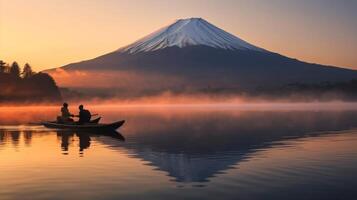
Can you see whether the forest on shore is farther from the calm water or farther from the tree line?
the calm water

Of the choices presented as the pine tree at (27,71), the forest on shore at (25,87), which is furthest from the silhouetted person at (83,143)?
the pine tree at (27,71)

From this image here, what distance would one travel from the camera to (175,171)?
68.8ft

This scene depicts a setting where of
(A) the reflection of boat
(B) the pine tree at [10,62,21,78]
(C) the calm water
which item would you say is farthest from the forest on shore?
(C) the calm water

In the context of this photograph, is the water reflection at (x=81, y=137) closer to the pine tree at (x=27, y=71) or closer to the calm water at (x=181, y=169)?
the calm water at (x=181, y=169)

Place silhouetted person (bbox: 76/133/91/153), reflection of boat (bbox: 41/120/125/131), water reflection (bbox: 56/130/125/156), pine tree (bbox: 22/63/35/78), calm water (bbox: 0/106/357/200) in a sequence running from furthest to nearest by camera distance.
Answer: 1. pine tree (bbox: 22/63/35/78)
2. reflection of boat (bbox: 41/120/125/131)
3. water reflection (bbox: 56/130/125/156)
4. silhouetted person (bbox: 76/133/91/153)
5. calm water (bbox: 0/106/357/200)

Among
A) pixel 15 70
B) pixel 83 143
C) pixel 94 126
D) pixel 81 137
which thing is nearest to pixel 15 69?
pixel 15 70

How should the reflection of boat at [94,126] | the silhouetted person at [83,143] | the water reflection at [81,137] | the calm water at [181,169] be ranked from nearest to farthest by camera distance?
the calm water at [181,169] → the silhouetted person at [83,143] → the water reflection at [81,137] → the reflection of boat at [94,126]

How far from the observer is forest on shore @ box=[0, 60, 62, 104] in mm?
170375

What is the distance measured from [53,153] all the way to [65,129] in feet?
55.2

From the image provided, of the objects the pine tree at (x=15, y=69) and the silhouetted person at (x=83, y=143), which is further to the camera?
the pine tree at (x=15, y=69)

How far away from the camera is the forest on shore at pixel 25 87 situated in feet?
559

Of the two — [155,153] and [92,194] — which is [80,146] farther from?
[92,194]

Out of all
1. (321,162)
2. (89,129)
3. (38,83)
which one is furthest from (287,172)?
(38,83)

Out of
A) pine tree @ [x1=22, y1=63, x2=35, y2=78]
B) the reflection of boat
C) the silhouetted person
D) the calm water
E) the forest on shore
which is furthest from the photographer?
pine tree @ [x1=22, y1=63, x2=35, y2=78]
